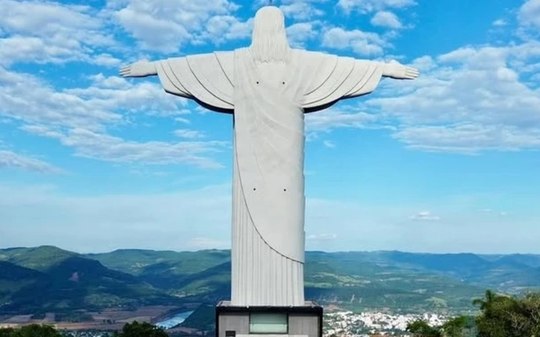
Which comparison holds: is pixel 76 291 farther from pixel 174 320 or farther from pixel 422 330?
pixel 422 330

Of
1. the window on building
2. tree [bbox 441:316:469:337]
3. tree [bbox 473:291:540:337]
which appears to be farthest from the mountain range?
the window on building

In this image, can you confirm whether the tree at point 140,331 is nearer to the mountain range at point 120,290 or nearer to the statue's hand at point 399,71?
the statue's hand at point 399,71

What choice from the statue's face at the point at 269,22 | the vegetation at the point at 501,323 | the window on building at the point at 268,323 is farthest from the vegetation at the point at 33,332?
the statue's face at the point at 269,22

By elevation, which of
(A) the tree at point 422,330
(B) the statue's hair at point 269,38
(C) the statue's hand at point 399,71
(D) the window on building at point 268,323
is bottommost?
(A) the tree at point 422,330

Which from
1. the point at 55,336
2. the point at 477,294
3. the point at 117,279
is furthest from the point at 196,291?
the point at 55,336

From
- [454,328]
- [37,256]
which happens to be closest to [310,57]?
[454,328]

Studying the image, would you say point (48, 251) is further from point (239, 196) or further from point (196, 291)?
point (239, 196)
